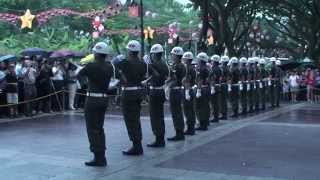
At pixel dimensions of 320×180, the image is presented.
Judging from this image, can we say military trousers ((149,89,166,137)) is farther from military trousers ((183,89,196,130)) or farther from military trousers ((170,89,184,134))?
military trousers ((183,89,196,130))

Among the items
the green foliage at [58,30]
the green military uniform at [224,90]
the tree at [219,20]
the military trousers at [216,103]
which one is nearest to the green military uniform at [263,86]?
the green military uniform at [224,90]

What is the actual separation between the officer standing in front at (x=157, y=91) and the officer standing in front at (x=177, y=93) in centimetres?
89

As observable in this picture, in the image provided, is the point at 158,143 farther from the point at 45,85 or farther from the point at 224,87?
the point at 45,85

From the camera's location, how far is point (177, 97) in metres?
13.7

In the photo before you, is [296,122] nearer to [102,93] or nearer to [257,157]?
[257,157]

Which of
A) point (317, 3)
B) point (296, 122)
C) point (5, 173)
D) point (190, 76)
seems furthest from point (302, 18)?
point (5, 173)

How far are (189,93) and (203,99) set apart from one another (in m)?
1.46

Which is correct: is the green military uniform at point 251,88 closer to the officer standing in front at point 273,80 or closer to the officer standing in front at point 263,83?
the officer standing in front at point 263,83

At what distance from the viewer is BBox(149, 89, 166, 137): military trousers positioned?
12734mm

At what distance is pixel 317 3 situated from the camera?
3177cm

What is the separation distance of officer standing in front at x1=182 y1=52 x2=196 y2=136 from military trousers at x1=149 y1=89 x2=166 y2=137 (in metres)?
1.64

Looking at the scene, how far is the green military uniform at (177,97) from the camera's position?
541 inches


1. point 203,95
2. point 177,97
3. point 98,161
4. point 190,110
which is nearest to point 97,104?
point 98,161

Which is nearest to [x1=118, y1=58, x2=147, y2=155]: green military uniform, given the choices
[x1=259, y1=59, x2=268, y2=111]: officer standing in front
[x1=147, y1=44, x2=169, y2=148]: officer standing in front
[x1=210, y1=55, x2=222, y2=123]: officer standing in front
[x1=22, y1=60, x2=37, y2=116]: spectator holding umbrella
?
[x1=147, y1=44, x2=169, y2=148]: officer standing in front
